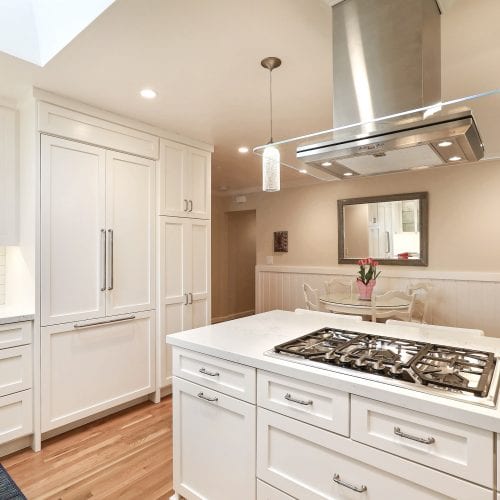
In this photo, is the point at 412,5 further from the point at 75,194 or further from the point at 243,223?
the point at 243,223

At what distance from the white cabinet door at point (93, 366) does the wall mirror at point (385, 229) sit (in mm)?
2942

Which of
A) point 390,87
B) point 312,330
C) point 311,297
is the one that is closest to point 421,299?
point 311,297

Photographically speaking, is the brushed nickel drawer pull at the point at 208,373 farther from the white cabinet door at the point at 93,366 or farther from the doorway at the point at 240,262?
the doorway at the point at 240,262

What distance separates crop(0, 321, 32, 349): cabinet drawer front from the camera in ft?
7.09

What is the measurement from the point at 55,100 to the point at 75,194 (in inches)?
25.4

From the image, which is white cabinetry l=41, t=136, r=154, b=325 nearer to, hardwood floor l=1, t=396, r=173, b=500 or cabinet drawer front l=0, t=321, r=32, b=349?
cabinet drawer front l=0, t=321, r=32, b=349

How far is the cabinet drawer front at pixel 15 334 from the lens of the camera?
7.09 feet

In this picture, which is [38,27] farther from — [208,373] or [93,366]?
[93,366]

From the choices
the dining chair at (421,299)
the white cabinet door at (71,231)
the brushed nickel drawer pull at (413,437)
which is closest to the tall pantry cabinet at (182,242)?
the white cabinet door at (71,231)

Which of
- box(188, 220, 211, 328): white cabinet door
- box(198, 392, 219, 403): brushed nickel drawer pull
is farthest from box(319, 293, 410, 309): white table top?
box(198, 392, 219, 403): brushed nickel drawer pull

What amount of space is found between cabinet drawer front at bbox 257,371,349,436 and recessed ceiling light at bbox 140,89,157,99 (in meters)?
1.96

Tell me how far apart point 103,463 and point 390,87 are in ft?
8.56

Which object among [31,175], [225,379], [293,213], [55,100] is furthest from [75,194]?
[293,213]

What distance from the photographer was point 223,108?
2.62 meters
